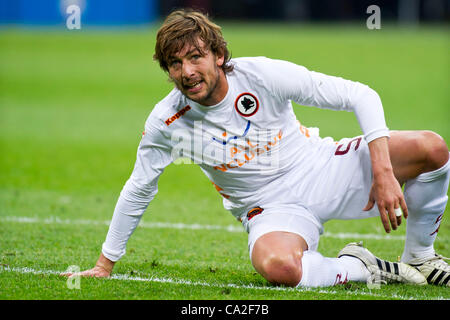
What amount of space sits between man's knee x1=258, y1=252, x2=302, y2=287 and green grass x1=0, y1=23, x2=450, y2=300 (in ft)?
0.26

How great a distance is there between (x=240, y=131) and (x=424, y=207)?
4.07 ft

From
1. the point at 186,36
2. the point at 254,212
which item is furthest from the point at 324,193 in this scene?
the point at 186,36

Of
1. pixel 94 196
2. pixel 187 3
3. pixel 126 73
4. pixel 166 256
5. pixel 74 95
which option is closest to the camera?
pixel 166 256

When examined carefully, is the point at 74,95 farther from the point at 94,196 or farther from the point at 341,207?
the point at 341,207

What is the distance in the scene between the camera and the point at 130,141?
485 inches

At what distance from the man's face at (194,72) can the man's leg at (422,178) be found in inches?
46.4

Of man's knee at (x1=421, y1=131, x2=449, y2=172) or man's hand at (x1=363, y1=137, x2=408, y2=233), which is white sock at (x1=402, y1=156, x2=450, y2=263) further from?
man's hand at (x1=363, y1=137, x2=408, y2=233)

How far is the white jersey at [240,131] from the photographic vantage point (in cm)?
459

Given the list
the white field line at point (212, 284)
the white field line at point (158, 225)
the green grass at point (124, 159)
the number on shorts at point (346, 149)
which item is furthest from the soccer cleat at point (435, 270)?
the white field line at point (158, 225)

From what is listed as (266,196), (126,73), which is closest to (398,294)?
(266,196)

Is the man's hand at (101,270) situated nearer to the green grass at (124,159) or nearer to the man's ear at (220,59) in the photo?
the green grass at (124,159)

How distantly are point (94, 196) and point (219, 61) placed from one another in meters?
3.92

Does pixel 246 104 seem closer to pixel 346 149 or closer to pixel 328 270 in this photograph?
pixel 346 149

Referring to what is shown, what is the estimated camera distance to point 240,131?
469cm
